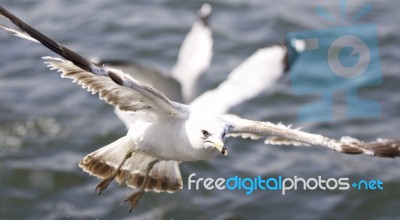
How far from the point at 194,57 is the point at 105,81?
4.02m

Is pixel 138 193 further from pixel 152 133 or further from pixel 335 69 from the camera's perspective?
pixel 335 69

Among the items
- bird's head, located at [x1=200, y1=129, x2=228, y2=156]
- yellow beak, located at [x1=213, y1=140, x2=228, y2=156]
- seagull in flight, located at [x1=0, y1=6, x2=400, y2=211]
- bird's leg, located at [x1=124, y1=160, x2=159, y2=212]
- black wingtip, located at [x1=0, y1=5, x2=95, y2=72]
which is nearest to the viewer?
black wingtip, located at [x1=0, y1=5, x2=95, y2=72]

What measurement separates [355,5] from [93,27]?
3.68 m

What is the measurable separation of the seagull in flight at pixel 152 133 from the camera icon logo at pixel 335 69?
11.7 feet

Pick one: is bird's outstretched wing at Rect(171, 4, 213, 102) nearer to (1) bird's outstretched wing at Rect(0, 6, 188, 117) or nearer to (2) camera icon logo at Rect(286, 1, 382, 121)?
(2) camera icon logo at Rect(286, 1, 382, 121)

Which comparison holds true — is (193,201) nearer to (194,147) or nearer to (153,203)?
(153,203)

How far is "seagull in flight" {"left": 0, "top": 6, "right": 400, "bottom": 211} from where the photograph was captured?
4.80m

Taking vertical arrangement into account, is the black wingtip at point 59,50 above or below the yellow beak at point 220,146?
above

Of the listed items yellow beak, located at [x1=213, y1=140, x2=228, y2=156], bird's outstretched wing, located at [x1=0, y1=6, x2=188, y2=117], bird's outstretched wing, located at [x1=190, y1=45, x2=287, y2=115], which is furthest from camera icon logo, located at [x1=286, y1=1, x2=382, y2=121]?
yellow beak, located at [x1=213, y1=140, x2=228, y2=156]

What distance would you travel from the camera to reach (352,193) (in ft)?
27.0

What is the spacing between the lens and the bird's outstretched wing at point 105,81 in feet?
15.2

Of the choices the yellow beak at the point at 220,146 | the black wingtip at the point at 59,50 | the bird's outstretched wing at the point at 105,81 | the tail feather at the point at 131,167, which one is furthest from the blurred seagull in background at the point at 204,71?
the black wingtip at the point at 59,50

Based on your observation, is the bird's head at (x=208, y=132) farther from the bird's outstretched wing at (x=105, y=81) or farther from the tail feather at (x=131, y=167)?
the tail feather at (x=131, y=167)

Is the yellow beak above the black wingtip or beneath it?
beneath
